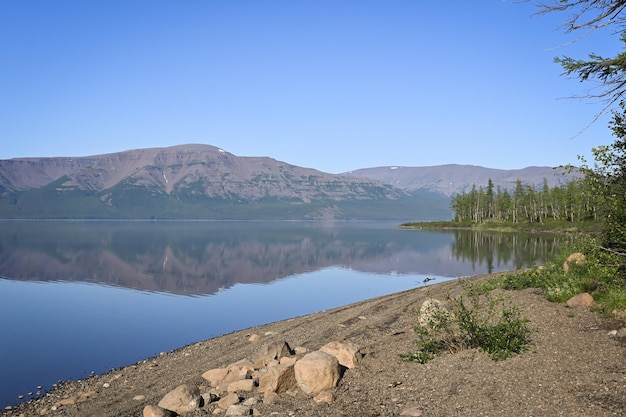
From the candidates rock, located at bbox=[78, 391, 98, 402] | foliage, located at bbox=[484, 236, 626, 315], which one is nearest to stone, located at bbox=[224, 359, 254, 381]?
rock, located at bbox=[78, 391, 98, 402]

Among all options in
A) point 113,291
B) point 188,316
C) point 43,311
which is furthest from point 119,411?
point 113,291

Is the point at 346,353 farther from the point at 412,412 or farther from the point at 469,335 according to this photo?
the point at 412,412

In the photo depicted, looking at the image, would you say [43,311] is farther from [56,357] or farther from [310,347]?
[310,347]

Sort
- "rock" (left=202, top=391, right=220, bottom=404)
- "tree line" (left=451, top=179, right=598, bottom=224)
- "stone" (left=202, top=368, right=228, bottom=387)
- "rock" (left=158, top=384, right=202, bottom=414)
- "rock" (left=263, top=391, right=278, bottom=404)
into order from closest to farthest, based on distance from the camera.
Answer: "rock" (left=263, top=391, right=278, bottom=404), "rock" (left=158, top=384, right=202, bottom=414), "rock" (left=202, top=391, right=220, bottom=404), "stone" (left=202, top=368, right=228, bottom=387), "tree line" (left=451, top=179, right=598, bottom=224)

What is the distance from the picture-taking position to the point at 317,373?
46.8 ft

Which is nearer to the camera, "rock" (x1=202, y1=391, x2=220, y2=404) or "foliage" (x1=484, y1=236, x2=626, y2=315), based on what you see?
"rock" (x1=202, y1=391, x2=220, y2=404)

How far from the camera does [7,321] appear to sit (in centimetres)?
3669

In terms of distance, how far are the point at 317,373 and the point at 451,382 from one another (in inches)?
151

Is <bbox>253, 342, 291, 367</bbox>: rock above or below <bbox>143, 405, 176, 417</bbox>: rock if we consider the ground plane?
above

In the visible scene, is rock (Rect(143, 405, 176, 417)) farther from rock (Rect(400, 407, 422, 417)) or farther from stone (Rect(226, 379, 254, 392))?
rock (Rect(400, 407, 422, 417))

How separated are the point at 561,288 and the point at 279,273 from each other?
50.9 meters

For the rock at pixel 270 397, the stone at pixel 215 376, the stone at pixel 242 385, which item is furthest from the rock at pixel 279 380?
the stone at pixel 215 376

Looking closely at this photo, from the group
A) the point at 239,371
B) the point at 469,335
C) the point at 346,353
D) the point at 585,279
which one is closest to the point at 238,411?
the point at 239,371

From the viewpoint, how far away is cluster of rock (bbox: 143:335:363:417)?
14.2 meters
